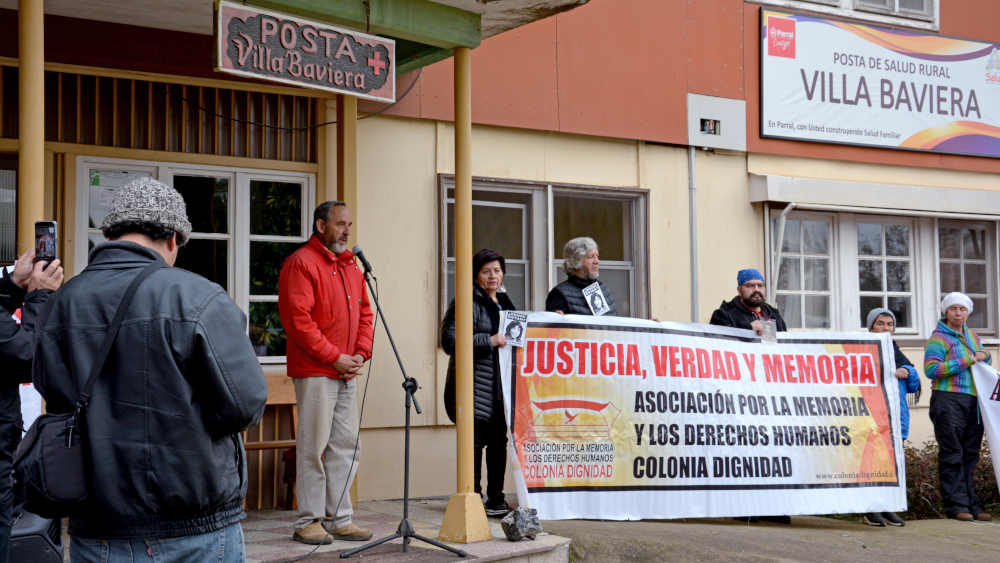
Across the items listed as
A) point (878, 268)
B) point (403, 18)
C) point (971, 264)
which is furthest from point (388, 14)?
point (971, 264)

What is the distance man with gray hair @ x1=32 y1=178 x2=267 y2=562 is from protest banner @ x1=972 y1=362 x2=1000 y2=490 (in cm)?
736

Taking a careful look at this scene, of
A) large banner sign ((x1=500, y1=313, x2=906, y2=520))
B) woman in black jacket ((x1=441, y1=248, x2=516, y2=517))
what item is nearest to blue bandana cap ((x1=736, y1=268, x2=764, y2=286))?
large banner sign ((x1=500, y1=313, x2=906, y2=520))

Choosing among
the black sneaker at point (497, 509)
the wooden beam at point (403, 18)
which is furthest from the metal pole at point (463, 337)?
the black sneaker at point (497, 509)

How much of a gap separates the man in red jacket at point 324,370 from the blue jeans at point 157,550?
326 cm

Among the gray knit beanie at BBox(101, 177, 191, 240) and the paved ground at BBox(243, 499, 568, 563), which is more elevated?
the gray knit beanie at BBox(101, 177, 191, 240)

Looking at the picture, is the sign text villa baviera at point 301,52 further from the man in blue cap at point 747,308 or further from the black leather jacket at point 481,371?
the man in blue cap at point 747,308

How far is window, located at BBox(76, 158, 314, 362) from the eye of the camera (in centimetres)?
746

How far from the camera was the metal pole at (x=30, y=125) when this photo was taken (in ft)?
14.8

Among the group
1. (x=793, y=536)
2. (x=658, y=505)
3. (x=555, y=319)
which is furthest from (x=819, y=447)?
(x=555, y=319)

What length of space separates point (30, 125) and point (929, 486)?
7749 millimetres

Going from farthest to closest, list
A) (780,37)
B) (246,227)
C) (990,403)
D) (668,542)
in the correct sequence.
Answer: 1. (780,37)
2. (990,403)
3. (246,227)
4. (668,542)

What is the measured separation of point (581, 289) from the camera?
295 inches

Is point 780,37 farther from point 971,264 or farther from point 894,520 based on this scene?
point 894,520

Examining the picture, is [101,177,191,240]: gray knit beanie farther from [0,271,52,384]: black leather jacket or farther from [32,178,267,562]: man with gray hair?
[0,271,52,384]: black leather jacket
